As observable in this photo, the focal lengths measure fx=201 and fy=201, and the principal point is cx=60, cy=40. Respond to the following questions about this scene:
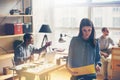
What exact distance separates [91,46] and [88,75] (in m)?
0.36

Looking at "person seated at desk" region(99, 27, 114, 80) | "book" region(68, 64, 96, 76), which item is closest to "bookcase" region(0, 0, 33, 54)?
"person seated at desk" region(99, 27, 114, 80)

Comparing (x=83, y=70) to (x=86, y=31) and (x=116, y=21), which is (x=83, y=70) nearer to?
(x=86, y=31)

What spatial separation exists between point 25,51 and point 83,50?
5.46 feet

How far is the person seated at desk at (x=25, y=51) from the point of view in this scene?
3.61 metres

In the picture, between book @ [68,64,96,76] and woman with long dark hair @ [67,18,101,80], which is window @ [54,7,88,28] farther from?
book @ [68,64,96,76]

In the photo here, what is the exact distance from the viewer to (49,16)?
618 cm

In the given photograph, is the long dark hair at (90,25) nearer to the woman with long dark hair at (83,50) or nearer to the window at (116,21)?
the woman with long dark hair at (83,50)

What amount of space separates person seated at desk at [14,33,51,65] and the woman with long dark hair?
1.37 metres

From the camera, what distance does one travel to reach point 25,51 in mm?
3828

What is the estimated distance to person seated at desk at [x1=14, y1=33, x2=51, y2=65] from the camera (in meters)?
3.61

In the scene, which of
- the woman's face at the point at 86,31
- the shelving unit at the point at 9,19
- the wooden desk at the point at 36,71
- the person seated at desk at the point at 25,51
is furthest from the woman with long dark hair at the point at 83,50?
the shelving unit at the point at 9,19

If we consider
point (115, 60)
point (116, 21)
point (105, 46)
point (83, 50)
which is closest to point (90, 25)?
point (83, 50)

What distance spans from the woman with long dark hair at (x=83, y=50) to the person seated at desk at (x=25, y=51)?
1371mm

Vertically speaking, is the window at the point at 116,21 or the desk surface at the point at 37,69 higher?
the window at the point at 116,21
